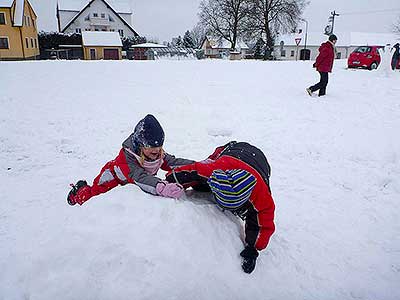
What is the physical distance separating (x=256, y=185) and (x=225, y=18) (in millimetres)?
42220

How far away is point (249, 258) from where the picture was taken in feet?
8.48

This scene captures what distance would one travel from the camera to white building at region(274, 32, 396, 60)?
52631mm

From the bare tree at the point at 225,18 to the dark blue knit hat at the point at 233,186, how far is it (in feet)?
124

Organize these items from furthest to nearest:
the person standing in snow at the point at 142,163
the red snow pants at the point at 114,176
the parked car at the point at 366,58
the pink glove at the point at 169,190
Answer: the parked car at the point at 366,58, the red snow pants at the point at 114,176, the person standing in snow at the point at 142,163, the pink glove at the point at 169,190

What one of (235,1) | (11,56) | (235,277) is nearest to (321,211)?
(235,277)

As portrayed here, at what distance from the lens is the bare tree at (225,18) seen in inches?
1535

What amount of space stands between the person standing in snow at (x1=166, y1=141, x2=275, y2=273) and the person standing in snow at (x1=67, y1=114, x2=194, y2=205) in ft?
0.78

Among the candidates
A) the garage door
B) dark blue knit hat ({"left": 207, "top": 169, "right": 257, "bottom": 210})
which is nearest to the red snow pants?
dark blue knit hat ({"left": 207, "top": 169, "right": 257, "bottom": 210})

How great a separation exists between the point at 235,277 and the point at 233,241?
322mm

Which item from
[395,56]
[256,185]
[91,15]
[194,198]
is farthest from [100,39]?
[256,185]

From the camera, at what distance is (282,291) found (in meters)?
2.56

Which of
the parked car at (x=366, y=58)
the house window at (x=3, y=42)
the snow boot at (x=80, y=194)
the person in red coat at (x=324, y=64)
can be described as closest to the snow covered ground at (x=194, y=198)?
the snow boot at (x=80, y=194)

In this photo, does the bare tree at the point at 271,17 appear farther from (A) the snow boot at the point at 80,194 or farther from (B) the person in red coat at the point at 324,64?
(A) the snow boot at the point at 80,194

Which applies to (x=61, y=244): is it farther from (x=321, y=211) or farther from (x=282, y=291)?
(x=321, y=211)
